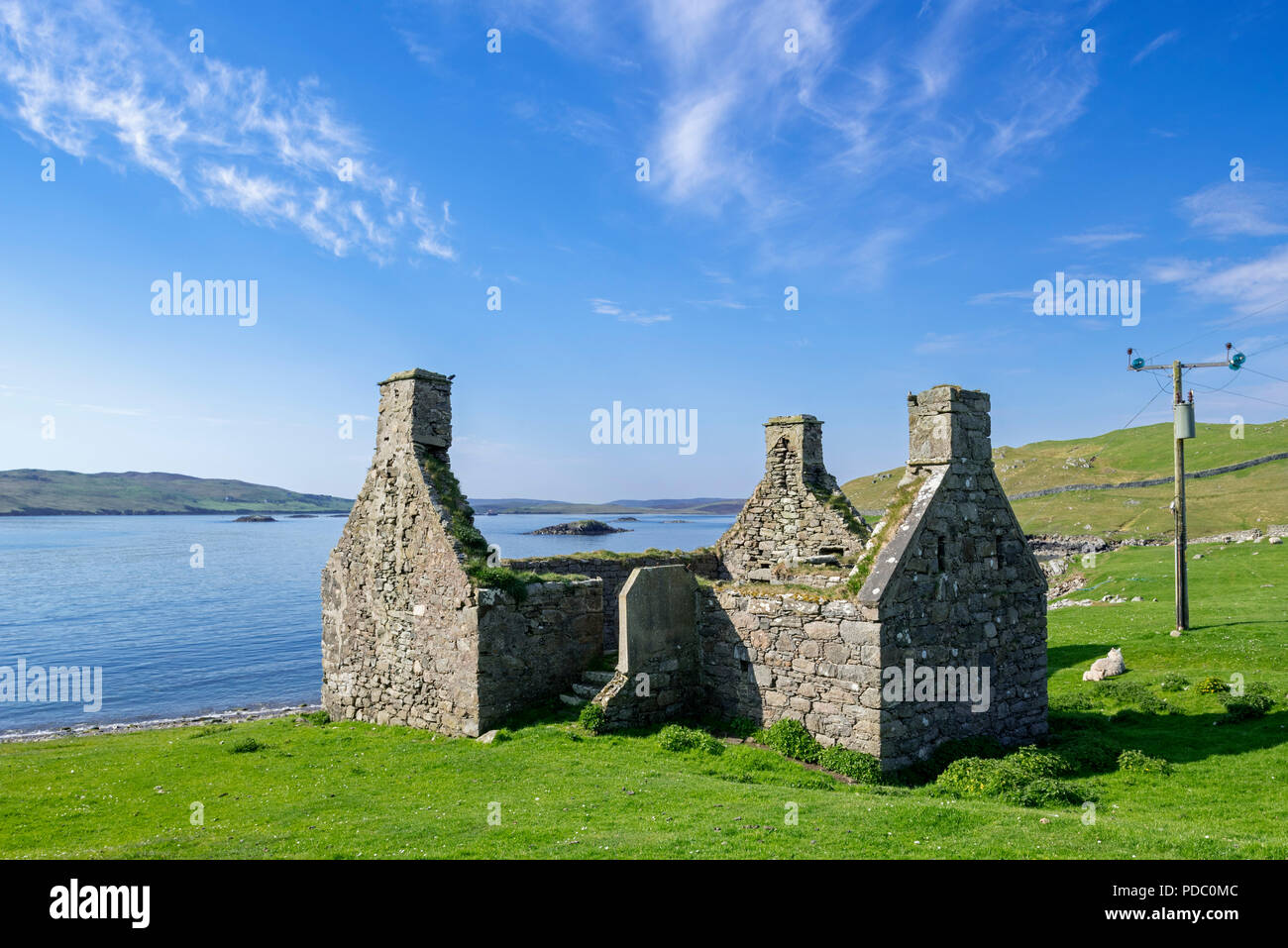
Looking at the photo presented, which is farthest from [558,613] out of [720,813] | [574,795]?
[720,813]

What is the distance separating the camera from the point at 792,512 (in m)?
21.1

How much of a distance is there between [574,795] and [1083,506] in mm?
81808

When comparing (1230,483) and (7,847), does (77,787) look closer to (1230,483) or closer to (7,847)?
(7,847)

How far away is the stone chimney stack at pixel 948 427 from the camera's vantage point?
14266 mm

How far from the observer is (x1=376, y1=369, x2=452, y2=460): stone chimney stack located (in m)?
17.8

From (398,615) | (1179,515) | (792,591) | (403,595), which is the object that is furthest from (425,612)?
(1179,515)

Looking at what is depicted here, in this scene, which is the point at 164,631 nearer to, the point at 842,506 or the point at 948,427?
the point at 842,506

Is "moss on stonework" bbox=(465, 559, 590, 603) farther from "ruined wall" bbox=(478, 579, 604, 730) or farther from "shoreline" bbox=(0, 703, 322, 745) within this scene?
"shoreline" bbox=(0, 703, 322, 745)

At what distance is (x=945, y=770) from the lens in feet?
40.7

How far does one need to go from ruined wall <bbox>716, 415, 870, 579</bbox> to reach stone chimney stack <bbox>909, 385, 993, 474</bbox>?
17.5ft

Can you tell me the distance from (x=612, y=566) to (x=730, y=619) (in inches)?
265

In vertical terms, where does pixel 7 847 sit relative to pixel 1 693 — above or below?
above

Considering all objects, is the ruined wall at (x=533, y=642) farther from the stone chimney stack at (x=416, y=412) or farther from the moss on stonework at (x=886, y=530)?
the moss on stonework at (x=886, y=530)
